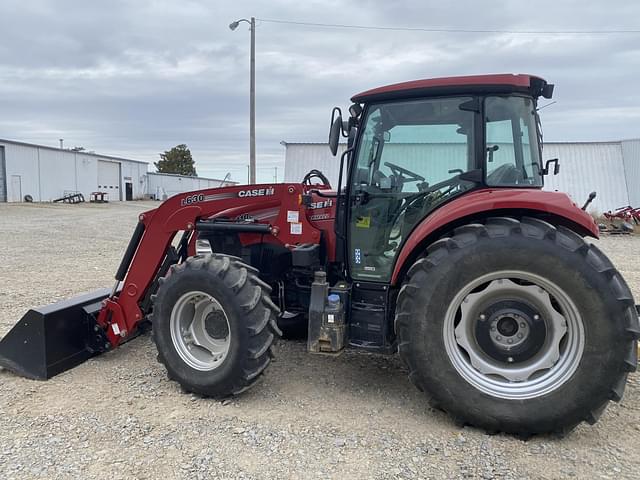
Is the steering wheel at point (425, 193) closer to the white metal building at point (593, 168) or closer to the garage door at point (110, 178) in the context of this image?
the white metal building at point (593, 168)

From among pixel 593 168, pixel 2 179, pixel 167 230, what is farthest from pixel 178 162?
pixel 167 230

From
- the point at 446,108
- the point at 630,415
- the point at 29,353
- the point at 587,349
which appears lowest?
the point at 630,415

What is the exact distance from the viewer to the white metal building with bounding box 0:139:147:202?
33500 millimetres

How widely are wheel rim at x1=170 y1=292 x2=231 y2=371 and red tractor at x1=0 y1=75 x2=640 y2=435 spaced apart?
1 cm

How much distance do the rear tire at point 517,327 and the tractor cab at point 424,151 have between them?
0.49m

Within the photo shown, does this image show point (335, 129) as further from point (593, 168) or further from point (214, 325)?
point (593, 168)

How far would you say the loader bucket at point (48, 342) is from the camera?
4203mm

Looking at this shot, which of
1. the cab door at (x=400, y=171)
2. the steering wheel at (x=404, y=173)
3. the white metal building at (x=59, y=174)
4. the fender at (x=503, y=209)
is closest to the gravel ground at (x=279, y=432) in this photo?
the cab door at (x=400, y=171)

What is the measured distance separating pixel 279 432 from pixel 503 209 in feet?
6.81

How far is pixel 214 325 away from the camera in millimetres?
3988

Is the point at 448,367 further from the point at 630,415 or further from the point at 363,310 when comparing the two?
the point at 630,415

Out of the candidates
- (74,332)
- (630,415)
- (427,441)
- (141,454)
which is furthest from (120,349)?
(630,415)

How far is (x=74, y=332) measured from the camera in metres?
4.48

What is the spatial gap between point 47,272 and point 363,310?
7458 mm
